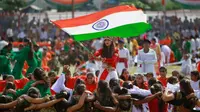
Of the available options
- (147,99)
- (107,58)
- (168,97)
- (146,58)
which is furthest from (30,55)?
(168,97)

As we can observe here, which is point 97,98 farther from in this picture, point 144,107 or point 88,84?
point 88,84

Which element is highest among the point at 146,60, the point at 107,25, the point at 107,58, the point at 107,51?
the point at 107,25

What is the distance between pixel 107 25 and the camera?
1653 cm

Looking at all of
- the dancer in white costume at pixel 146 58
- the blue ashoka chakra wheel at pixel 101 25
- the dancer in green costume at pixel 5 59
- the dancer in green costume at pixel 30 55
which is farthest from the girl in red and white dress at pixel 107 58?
the dancer in green costume at pixel 5 59

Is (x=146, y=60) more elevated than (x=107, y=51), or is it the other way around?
(x=107, y=51)

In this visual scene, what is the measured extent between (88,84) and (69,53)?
16756 mm

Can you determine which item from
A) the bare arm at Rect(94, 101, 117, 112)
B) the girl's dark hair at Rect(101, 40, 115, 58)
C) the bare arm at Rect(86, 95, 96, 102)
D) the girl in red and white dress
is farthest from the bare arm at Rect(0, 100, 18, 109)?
the girl's dark hair at Rect(101, 40, 115, 58)

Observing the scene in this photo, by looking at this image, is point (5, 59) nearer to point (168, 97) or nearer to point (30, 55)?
point (30, 55)

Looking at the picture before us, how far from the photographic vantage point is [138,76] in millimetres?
13312

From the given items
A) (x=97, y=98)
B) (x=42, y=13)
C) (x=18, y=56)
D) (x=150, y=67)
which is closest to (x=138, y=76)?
(x=97, y=98)

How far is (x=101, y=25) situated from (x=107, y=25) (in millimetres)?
156

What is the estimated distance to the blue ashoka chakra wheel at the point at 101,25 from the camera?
16328mm

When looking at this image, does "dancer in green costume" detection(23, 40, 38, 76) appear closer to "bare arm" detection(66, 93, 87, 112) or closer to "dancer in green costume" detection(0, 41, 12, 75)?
"dancer in green costume" detection(0, 41, 12, 75)

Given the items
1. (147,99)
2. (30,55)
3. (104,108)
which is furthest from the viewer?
(30,55)
